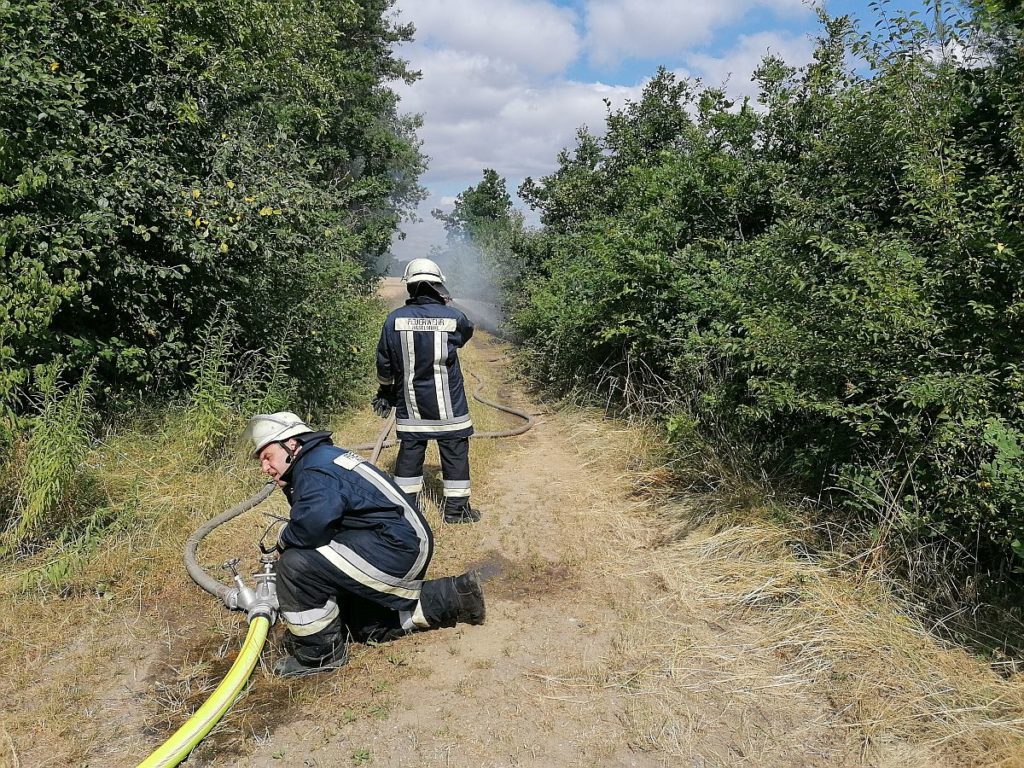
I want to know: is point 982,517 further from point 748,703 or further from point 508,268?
point 508,268

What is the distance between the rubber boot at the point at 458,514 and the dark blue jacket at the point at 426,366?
0.54m

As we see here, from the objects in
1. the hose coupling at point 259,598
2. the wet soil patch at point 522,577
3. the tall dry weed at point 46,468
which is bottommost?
the wet soil patch at point 522,577

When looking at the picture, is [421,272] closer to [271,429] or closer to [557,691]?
[271,429]

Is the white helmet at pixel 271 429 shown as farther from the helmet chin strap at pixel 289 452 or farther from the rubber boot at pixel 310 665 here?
the rubber boot at pixel 310 665

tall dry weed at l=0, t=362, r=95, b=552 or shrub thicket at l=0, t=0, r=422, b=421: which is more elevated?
shrub thicket at l=0, t=0, r=422, b=421

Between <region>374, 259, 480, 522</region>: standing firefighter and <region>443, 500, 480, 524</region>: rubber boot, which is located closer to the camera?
<region>374, 259, 480, 522</region>: standing firefighter

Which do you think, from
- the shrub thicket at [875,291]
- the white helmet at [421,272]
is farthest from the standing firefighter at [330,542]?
the shrub thicket at [875,291]

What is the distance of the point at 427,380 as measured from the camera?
15.1 ft

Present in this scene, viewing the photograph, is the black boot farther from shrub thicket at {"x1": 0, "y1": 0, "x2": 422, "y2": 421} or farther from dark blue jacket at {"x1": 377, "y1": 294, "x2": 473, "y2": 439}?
shrub thicket at {"x1": 0, "y1": 0, "x2": 422, "y2": 421}

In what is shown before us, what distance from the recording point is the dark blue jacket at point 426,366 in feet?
15.0

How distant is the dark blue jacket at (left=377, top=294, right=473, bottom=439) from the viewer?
457 cm

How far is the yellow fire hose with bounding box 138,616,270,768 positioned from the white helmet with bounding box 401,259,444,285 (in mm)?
2483

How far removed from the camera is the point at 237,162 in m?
5.79

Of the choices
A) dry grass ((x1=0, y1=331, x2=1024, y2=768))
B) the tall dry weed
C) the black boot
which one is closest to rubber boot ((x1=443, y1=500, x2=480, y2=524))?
dry grass ((x1=0, y1=331, x2=1024, y2=768))
